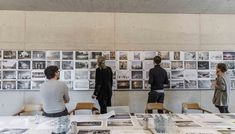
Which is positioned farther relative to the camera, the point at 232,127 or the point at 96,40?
the point at 96,40

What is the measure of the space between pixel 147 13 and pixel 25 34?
2.79m

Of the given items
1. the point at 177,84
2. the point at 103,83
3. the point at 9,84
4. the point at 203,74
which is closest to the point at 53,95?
the point at 103,83

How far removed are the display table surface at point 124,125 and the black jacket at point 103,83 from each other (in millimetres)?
1719

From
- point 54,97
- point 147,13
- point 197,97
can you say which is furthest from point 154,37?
point 54,97

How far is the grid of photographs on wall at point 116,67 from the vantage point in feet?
19.3

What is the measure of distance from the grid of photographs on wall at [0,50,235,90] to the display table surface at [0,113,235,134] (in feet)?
7.92

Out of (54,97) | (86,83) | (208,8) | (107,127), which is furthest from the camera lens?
(86,83)

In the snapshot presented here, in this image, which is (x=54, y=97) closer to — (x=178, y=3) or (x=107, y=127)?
(x=107, y=127)

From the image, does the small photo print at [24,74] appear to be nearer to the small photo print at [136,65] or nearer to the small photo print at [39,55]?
the small photo print at [39,55]

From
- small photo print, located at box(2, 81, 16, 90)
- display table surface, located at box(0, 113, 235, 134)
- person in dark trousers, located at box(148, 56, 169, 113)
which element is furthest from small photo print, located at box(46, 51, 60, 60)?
display table surface, located at box(0, 113, 235, 134)

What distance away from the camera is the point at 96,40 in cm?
600

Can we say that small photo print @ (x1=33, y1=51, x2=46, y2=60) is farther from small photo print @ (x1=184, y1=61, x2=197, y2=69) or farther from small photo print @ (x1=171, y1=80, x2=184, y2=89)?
small photo print @ (x1=184, y1=61, x2=197, y2=69)

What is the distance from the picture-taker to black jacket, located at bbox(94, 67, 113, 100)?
17.3ft

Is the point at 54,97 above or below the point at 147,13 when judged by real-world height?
below
